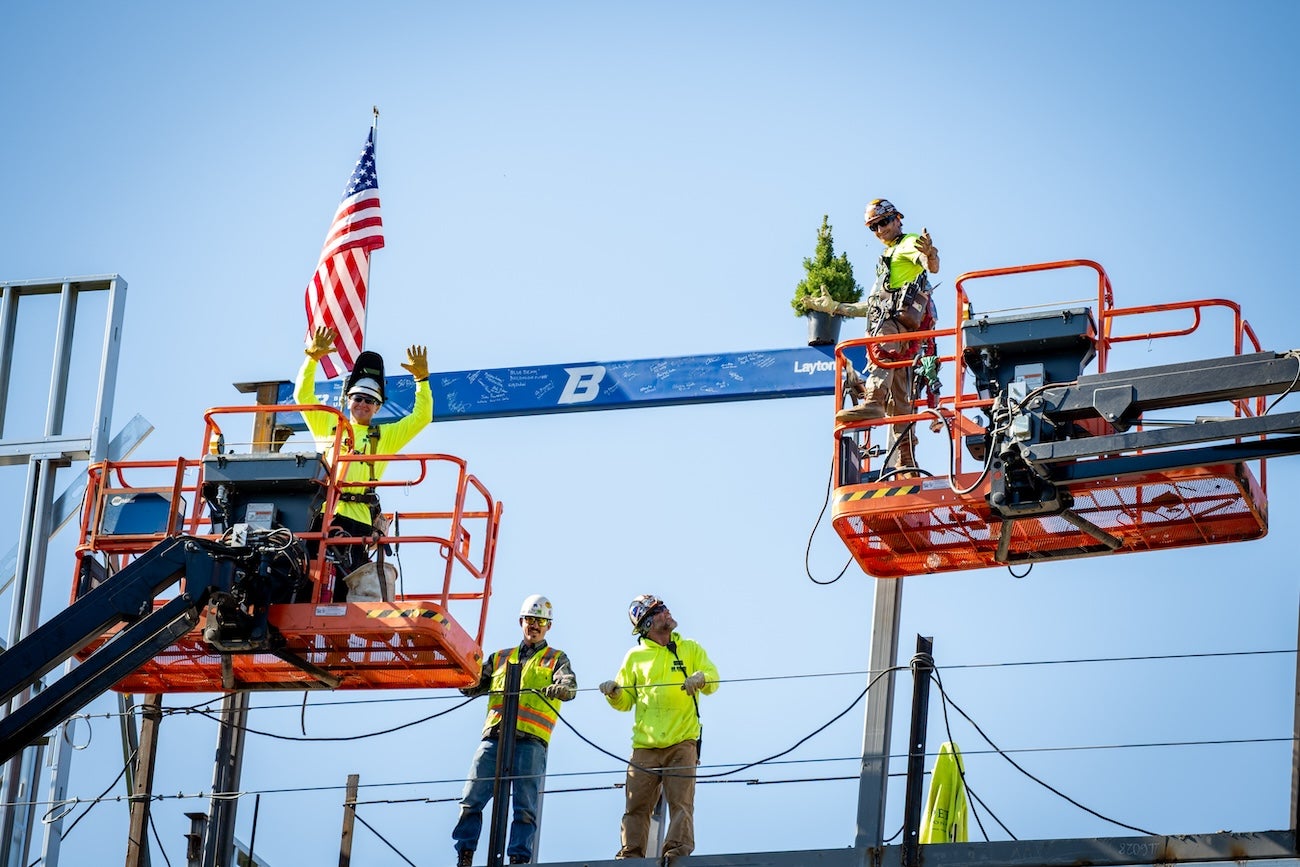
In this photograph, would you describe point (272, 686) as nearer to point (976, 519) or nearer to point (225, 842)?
point (225, 842)

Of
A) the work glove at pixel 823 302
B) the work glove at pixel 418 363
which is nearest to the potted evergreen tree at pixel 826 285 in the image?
Answer: the work glove at pixel 823 302

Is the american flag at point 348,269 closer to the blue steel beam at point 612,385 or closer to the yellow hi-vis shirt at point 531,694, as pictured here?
the blue steel beam at point 612,385

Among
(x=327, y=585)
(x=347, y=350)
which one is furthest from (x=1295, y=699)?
(x=347, y=350)

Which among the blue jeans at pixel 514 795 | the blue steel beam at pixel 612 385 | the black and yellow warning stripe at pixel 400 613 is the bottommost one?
the blue jeans at pixel 514 795

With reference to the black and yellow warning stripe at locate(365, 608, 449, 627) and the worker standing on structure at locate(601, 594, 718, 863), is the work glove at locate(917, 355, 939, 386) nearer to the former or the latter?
the worker standing on structure at locate(601, 594, 718, 863)

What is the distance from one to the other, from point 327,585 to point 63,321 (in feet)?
19.4

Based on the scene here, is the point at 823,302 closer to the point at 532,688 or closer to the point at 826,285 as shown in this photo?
the point at 826,285

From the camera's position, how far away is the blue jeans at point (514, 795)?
16.8m

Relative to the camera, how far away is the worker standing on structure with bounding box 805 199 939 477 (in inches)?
663

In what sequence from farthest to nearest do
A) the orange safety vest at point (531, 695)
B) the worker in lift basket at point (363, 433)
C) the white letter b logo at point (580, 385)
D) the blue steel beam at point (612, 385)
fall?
the white letter b logo at point (580, 385)
the blue steel beam at point (612, 385)
the worker in lift basket at point (363, 433)
the orange safety vest at point (531, 695)

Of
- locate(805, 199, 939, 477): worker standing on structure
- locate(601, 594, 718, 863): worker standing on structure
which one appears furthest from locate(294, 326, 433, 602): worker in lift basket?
locate(805, 199, 939, 477): worker standing on structure

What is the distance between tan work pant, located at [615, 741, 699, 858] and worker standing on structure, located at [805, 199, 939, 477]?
9.48 feet

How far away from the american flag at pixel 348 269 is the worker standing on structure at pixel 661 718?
6.13 m

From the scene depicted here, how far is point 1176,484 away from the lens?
15.4 metres
